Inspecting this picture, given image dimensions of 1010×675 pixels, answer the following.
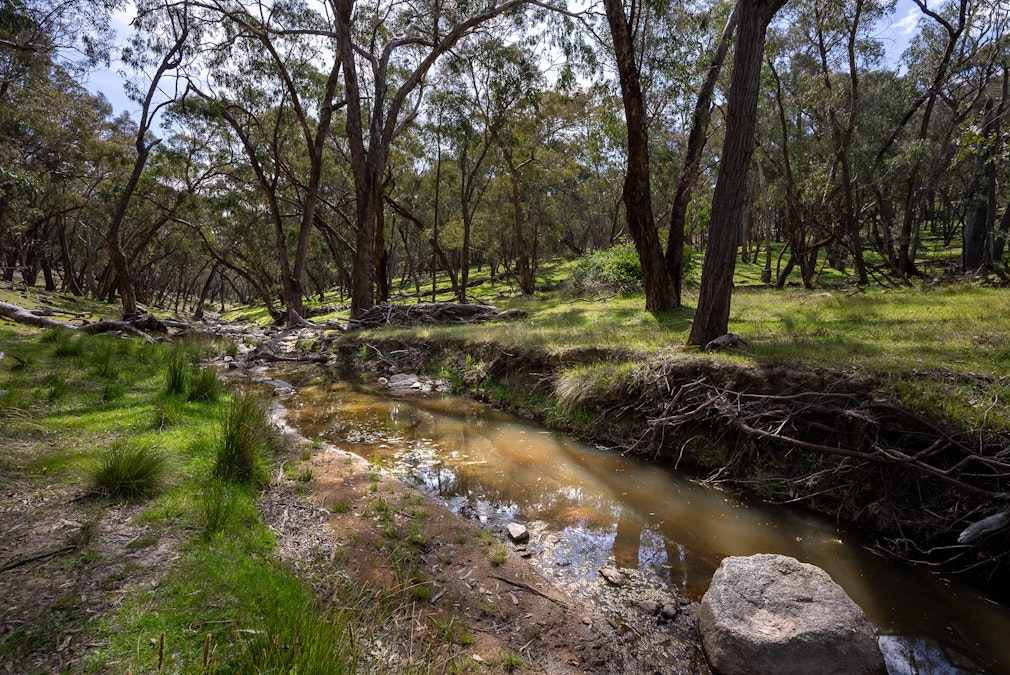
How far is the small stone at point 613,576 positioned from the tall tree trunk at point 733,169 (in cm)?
379

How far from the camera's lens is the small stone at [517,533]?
3.90 metres

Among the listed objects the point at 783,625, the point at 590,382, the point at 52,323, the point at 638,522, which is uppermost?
the point at 52,323

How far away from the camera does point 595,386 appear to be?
6.31 metres

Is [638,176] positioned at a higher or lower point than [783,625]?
higher

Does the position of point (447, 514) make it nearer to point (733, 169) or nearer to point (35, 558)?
point (35, 558)

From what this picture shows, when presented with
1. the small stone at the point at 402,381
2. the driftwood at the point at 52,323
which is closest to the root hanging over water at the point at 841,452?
the small stone at the point at 402,381

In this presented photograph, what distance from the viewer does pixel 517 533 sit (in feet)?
12.9

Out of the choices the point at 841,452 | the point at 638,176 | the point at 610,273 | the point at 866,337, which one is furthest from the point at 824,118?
the point at 841,452

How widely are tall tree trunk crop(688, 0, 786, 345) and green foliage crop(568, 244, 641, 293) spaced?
9201mm

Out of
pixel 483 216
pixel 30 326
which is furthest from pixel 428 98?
pixel 30 326

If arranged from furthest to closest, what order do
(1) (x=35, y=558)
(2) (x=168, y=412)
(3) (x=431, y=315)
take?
(3) (x=431, y=315)
(2) (x=168, y=412)
(1) (x=35, y=558)

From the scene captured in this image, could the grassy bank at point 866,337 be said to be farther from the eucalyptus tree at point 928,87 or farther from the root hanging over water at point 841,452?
the eucalyptus tree at point 928,87

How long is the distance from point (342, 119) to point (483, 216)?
382 inches

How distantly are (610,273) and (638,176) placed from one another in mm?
6942
